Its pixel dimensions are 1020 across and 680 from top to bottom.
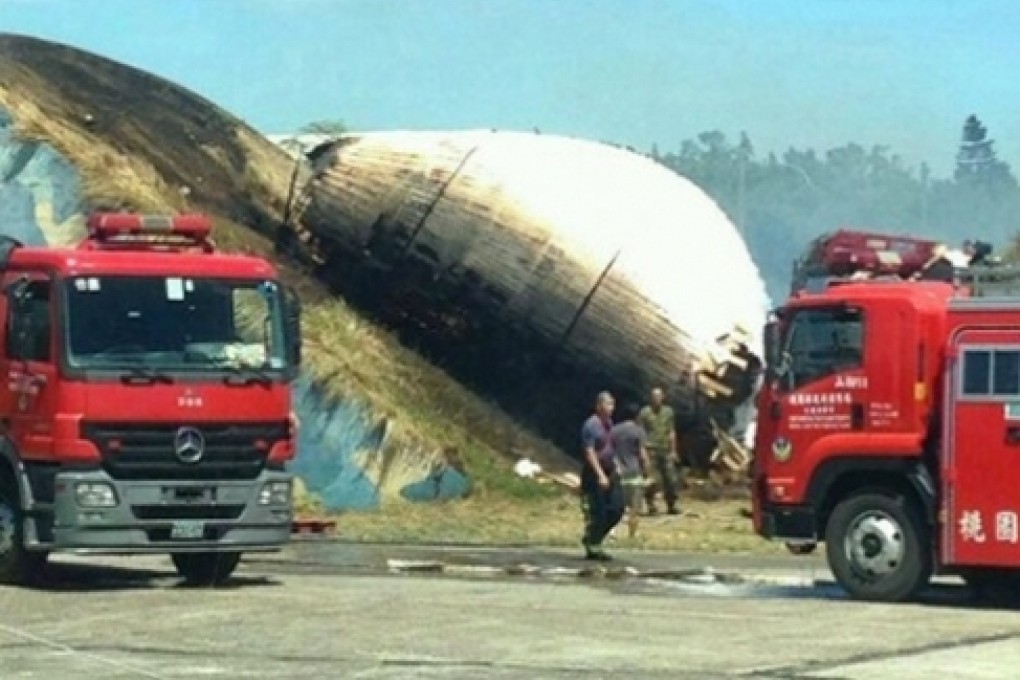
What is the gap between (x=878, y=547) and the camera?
20.6 metres

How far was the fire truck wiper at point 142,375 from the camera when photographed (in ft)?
66.4

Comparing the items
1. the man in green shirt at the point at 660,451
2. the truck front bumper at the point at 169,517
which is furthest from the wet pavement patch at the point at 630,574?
the man in green shirt at the point at 660,451

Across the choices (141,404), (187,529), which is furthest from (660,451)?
(141,404)

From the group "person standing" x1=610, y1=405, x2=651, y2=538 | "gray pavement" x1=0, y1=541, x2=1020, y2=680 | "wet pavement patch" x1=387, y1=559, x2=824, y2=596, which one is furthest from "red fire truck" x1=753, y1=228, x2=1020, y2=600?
"person standing" x1=610, y1=405, x2=651, y2=538

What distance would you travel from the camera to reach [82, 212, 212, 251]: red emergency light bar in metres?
21.4

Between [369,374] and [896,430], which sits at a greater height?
[369,374]

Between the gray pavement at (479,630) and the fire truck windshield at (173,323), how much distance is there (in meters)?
2.02

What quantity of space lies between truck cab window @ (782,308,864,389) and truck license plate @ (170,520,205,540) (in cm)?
527

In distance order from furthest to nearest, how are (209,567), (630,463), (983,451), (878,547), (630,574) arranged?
(630,463) → (630,574) → (209,567) → (878,547) → (983,451)

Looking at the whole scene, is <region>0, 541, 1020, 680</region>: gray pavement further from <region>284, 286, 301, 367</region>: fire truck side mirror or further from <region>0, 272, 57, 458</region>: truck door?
<region>284, 286, 301, 367</region>: fire truck side mirror

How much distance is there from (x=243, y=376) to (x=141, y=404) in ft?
3.12

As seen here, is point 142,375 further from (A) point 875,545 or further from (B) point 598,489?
(B) point 598,489

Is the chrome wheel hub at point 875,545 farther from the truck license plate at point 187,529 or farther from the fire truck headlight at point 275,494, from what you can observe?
the truck license plate at point 187,529

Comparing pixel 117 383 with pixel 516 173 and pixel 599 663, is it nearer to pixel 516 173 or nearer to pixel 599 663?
pixel 599 663
